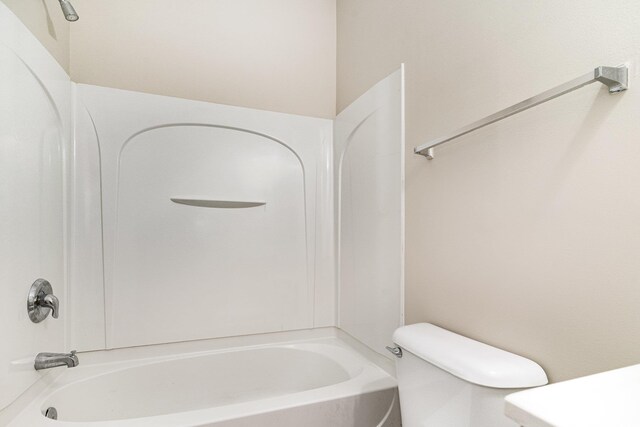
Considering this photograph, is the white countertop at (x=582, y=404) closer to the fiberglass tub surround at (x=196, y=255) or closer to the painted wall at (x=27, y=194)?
the fiberglass tub surround at (x=196, y=255)

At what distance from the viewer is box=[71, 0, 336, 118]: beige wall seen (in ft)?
5.36

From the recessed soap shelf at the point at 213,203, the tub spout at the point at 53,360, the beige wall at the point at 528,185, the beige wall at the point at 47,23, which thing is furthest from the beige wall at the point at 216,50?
the tub spout at the point at 53,360

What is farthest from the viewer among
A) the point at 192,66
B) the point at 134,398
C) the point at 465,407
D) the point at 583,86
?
the point at 192,66

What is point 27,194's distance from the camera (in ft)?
3.79

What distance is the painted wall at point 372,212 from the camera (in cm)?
139

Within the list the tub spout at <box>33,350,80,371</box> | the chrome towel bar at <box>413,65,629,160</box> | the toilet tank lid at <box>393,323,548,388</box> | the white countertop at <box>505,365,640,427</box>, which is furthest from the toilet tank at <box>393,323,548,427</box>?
the tub spout at <box>33,350,80,371</box>

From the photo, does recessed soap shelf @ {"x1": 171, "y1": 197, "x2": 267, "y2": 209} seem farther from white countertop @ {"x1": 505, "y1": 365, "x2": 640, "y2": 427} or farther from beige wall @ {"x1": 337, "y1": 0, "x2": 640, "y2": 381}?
white countertop @ {"x1": 505, "y1": 365, "x2": 640, "y2": 427}

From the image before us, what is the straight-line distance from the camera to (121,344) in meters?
1.58

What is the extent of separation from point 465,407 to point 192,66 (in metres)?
1.94

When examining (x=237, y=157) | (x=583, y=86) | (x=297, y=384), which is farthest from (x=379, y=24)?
(x=297, y=384)

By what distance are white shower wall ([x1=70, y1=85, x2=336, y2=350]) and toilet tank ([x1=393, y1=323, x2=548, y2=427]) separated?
97cm

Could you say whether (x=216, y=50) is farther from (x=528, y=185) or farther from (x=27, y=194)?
(x=528, y=185)

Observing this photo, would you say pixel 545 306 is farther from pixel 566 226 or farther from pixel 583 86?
pixel 583 86

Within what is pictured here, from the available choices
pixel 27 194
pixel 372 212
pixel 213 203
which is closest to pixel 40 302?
pixel 27 194
